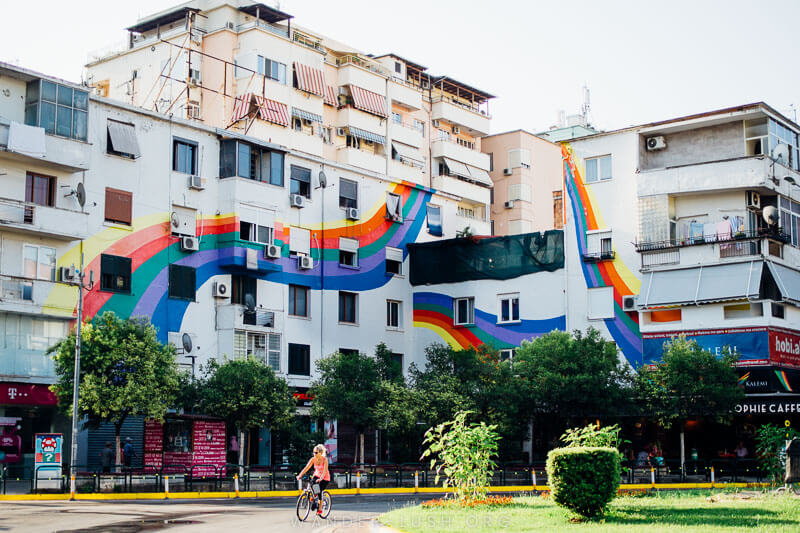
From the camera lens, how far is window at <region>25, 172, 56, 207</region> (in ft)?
136

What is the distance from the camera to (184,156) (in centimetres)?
4750

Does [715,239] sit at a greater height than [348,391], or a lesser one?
greater

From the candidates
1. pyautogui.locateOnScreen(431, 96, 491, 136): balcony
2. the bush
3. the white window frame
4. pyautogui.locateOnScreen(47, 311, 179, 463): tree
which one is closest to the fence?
pyautogui.locateOnScreen(47, 311, 179, 463): tree

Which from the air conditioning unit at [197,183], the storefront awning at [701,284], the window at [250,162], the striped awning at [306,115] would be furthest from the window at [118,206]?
the storefront awning at [701,284]

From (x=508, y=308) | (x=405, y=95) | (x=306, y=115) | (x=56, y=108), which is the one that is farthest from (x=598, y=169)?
(x=56, y=108)

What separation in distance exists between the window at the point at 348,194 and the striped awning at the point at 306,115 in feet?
34.3

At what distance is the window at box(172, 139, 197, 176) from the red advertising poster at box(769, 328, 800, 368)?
91.5 ft

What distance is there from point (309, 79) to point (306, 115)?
2.32 m

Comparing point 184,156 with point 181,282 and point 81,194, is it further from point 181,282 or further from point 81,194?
point 81,194

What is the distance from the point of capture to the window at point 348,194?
54938mm

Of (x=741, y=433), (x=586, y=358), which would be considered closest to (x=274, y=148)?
(x=586, y=358)

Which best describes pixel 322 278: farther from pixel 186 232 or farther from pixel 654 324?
pixel 654 324

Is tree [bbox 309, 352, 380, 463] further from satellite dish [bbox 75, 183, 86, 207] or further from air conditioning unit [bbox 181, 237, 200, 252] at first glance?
satellite dish [bbox 75, 183, 86, 207]

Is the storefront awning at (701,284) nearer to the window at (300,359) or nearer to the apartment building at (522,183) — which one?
the window at (300,359)
